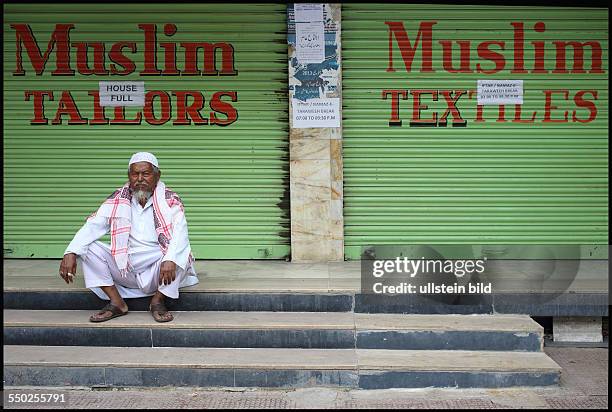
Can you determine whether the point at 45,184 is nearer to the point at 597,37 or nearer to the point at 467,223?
the point at 467,223

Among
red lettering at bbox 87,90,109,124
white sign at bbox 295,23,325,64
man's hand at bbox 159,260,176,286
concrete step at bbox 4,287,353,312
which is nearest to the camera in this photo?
man's hand at bbox 159,260,176,286

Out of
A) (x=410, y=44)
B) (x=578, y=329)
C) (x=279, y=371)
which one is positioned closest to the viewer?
(x=279, y=371)

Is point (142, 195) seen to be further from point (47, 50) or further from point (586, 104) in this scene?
point (586, 104)

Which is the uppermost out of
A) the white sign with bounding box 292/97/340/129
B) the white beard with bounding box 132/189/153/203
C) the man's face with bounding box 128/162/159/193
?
the white sign with bounding box 292/97/340/129

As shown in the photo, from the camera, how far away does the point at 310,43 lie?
6.34 metres

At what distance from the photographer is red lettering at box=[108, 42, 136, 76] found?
6.56m

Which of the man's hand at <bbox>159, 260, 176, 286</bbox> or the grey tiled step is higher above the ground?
the man's hand at <bbox>159, 260, 176, 286</bbox>

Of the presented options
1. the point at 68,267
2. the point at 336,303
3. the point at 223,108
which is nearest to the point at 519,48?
the point at 223,108

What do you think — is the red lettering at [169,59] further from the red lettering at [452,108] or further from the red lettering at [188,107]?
the red lettering at [452,108]

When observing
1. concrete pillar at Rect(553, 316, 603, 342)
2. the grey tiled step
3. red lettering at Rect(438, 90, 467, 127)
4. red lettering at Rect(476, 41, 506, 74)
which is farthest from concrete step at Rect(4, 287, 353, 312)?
red lettering at Rect(476, 41, 506, 74)

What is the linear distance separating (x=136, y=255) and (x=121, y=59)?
2628mm

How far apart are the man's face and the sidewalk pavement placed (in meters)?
1.55

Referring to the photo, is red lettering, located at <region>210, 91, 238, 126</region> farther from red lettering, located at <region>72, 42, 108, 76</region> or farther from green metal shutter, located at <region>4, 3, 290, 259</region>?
red lettering, located at <region>72, 42, 108, 76</region>

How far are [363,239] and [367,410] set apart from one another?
9.02 ft
